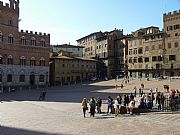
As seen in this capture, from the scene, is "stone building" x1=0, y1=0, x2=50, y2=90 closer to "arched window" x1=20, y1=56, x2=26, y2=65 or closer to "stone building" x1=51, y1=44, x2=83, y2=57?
"arched window" x1=20, y1=56, x2=26, y2=65

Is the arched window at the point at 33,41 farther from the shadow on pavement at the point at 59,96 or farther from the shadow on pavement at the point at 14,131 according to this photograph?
the shadow on pavement at the point at 14,131

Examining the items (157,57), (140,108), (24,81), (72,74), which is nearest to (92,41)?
(72,74)

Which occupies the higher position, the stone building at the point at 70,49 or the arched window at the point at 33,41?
the stone building at the point at 70,49

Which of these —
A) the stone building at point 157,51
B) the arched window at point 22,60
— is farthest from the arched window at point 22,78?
the stone building at point 157,51

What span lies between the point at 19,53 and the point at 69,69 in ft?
60.6

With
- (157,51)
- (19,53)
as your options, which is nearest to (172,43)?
(157,51)

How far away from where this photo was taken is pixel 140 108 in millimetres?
25641

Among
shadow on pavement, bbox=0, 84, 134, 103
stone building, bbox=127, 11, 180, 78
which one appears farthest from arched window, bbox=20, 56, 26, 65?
stone building, bbox=127, 11, 180, 78

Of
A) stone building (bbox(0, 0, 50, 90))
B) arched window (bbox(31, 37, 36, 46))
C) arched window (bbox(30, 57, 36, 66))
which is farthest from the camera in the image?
arched window (bbox(31, 37, 36, 46))

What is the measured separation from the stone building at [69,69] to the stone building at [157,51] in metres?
12.9

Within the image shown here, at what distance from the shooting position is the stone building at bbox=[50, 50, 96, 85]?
3148 inches

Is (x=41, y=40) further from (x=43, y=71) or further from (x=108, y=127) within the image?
(x=108, y=127)

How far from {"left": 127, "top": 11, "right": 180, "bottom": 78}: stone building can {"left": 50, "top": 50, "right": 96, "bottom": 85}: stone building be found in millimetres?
12949

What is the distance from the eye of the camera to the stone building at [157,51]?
72.4 meters
